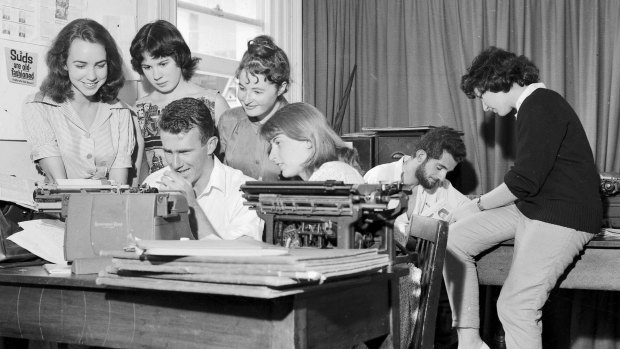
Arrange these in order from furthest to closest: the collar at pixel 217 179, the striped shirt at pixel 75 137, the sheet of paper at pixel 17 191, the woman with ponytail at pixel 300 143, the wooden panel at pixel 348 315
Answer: the striped shirt at pixel 75 137
the collar at pixel 217 179
the woman with ponytail at pixel 300 143
the sheet of paper at pixel 17 191
the wooden panel at pixel 348 315

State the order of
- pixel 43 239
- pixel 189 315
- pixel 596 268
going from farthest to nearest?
pixel 596 268
pixel 43 239
pixel 189 315

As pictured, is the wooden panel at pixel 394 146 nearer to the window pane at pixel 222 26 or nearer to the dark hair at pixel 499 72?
the dark hair at pixel 499 72

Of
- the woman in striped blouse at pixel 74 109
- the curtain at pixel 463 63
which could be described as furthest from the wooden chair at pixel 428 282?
the curtain at pixel 463 63

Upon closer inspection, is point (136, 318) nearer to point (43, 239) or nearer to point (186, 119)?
point (43, 239)

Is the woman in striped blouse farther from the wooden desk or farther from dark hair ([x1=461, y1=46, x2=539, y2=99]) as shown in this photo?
dark hair ([x1=461, y1=46, x2=539, y2=99])

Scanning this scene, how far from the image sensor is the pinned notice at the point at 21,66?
Answer: 10.3 ft

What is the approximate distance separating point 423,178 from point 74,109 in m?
1.80

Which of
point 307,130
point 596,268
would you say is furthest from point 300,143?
point 596,268

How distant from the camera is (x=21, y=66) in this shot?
10.4ft

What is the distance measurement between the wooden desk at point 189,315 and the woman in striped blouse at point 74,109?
1203 millimetres

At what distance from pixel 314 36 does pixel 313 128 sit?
2797 mm

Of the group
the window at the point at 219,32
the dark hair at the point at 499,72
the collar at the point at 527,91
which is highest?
the window at the point at 219,32

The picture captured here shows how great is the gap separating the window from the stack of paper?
304cm

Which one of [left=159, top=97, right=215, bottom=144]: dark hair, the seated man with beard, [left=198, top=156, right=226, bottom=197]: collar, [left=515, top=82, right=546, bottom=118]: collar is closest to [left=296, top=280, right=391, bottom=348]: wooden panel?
[left=198, top=156, right=226, bottom=197]: collar
